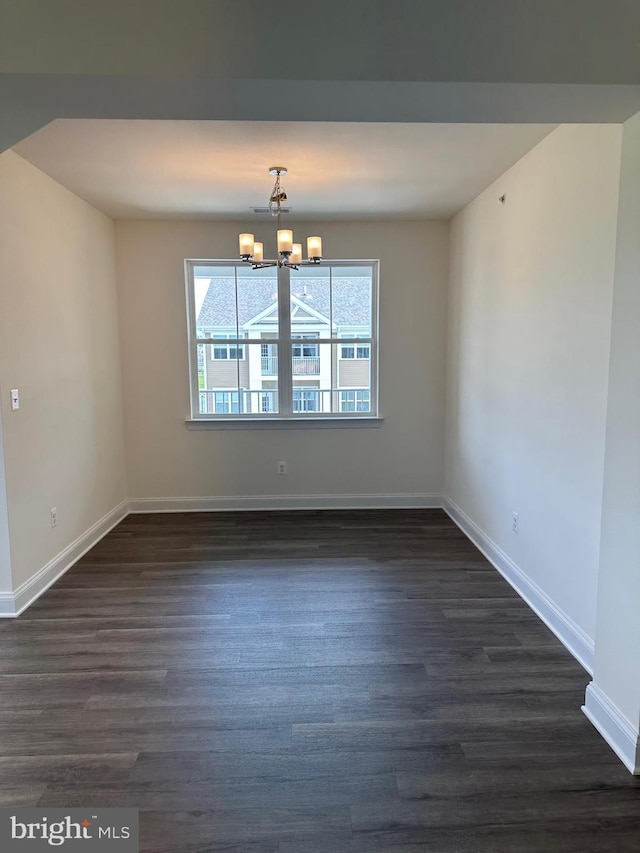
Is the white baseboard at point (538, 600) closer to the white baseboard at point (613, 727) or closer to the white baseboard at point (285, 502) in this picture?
the white baseboard at point (613, 727)

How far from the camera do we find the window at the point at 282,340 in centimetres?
433

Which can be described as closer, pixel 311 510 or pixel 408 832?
pixel 408 832

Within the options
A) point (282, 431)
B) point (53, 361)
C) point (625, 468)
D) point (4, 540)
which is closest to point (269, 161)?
point (53, 361)

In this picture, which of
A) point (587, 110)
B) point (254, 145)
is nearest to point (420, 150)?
point (254, 145)

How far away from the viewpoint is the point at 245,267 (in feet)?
Result: 14.1

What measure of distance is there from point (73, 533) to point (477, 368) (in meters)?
3.26

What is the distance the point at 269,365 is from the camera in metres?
4.41

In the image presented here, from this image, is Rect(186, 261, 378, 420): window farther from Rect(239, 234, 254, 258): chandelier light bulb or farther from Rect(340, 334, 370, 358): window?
Rect(239, 234, 254, 258): chandelier light bulb

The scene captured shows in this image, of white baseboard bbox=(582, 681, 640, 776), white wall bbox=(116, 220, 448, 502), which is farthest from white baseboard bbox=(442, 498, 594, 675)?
white wall bbox=(116, 220, 448, 502)

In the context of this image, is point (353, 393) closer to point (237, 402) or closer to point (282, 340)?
point (282, 340)

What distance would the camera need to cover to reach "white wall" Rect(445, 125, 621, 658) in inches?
83.4

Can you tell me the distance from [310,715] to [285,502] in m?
2.66

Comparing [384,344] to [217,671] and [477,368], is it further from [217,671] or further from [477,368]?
[217,671]

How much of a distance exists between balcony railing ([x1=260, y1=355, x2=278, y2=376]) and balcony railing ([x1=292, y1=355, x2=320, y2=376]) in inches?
6.7
